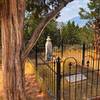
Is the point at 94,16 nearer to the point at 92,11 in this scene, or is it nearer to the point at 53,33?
the point at 92,11

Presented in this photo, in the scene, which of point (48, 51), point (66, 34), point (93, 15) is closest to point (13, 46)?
point (48, 51)

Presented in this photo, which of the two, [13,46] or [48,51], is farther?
[48,51]

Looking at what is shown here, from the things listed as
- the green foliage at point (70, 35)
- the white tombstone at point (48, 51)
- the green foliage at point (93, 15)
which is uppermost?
the green foliage at point (93, 15)

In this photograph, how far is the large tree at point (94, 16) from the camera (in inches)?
409

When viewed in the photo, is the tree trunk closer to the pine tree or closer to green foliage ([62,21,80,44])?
A: the pine tree

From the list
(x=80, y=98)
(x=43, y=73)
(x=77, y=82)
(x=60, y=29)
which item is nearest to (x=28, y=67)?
(x=43, y=73)

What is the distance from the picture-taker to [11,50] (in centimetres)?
486

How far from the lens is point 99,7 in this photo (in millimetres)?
10234

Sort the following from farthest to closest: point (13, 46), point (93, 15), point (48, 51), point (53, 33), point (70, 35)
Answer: point (70, 35), point (53, 33), point (93, 15), point (48, 51), point (13, 46)

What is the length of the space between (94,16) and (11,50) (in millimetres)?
6304

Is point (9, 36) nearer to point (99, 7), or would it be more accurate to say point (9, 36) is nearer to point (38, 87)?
point (38, 87)

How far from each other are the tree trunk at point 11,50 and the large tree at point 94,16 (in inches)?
236

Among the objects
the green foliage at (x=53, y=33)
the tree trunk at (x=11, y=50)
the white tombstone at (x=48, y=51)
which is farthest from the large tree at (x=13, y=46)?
the green foliage at (x=53, y=33)

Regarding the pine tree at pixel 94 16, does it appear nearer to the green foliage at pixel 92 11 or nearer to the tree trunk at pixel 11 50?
the green foliage at pixel 92 11
